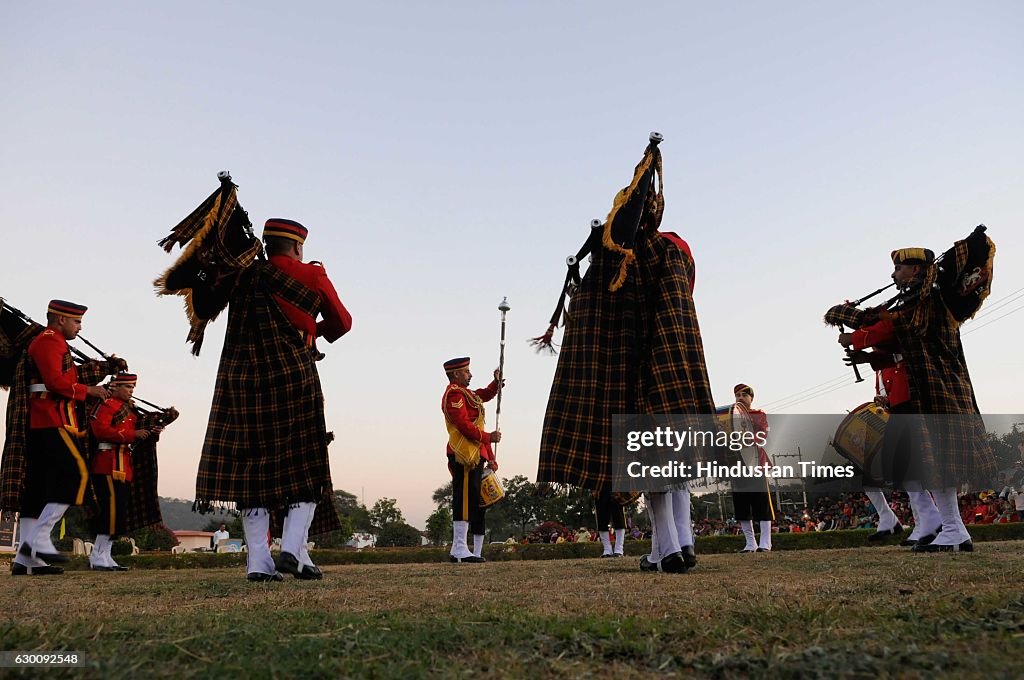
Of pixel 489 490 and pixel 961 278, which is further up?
pixel 961 278

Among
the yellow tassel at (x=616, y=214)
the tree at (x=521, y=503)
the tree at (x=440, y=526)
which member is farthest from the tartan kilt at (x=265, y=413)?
the tree at (x=521, y=503)

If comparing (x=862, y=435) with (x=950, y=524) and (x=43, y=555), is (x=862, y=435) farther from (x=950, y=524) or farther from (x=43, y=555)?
(x=43, y=555)

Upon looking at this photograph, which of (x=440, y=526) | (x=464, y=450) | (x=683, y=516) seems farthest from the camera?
(x=440, y=526)

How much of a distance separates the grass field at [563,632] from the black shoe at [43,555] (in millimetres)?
4033

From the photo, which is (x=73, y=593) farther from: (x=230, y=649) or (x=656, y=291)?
(x=656, y=291)

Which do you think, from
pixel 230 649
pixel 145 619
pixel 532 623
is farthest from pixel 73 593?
pixel 532 623

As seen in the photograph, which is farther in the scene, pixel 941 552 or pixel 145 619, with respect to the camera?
pixel 941 552

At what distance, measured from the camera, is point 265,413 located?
508cm

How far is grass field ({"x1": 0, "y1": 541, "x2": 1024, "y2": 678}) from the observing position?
1.71 metres

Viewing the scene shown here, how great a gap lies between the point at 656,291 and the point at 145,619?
12.3ft

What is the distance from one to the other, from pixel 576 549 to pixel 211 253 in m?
12.2

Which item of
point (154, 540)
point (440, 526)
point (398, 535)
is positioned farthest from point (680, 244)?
point (398, 535)

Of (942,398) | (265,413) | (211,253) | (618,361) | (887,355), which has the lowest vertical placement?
(265,413)

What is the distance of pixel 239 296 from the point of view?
529 cm
